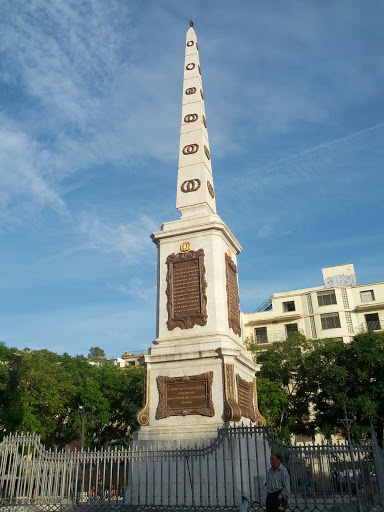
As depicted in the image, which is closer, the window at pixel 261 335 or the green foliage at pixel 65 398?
the green foliage at pixel 65 398

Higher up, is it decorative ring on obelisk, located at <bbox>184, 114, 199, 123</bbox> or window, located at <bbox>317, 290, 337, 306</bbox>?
window, located at <bbox>317, 290, 337, 306</bbox>

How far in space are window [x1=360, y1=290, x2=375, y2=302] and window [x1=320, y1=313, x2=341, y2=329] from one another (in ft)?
9.53

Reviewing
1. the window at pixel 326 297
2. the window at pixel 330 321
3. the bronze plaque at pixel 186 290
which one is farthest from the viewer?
the window at pixel 326 297

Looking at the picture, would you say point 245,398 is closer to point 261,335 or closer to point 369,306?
point 369,306

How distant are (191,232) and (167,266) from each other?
1.28 metres

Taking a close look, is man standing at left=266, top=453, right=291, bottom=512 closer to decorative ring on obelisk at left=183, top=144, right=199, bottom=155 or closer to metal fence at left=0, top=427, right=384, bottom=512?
metal fence at left=0, top=427, right=384, bottom=512

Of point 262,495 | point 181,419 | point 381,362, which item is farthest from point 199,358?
point 381,362

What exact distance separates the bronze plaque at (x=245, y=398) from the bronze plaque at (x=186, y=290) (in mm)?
1998

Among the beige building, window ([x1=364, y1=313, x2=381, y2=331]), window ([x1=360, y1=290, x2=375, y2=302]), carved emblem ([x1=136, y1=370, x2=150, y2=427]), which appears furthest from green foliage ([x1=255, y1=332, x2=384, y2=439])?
carved emblem ([x1=136, y1=370, x2=150, y2=427])

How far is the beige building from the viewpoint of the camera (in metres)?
40.8

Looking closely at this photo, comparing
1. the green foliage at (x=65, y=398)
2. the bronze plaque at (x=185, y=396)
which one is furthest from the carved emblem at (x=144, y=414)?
the green foliage at (x=65, y=398)

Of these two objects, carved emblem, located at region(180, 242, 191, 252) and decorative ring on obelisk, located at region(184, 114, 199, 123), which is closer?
carved emblem, located at region(180, 242, 191, 252)

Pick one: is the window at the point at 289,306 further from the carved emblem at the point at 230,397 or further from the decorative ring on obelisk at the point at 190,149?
the carved emblem at the point at 230,397

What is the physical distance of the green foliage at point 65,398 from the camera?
25.9m
